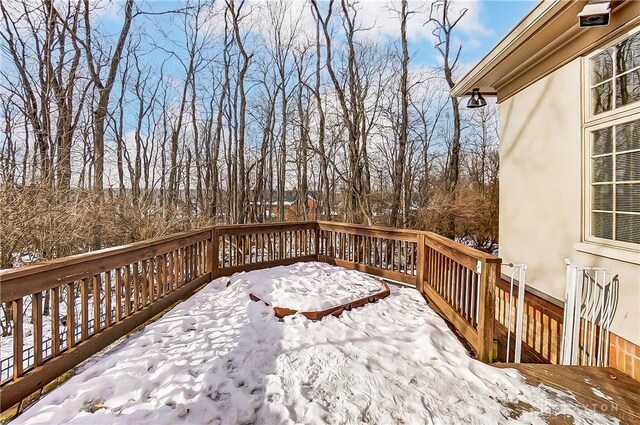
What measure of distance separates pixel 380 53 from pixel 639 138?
44.3 feet

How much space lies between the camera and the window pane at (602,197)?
9.20ft

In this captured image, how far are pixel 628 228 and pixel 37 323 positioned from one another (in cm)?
458

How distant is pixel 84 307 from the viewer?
2.58 metres

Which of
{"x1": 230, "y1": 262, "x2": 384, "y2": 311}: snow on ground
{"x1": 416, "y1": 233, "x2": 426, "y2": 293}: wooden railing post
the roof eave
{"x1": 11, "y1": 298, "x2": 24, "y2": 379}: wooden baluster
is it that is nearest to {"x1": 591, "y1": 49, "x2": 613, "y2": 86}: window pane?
the roof eave

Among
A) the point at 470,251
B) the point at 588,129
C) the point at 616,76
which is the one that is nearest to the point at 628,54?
the point at 616,76

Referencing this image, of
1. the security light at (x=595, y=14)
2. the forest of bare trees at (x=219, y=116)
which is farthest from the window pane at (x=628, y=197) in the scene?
the forest of bare trees at (x=219, y=116)

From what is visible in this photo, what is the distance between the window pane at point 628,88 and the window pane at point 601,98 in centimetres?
9

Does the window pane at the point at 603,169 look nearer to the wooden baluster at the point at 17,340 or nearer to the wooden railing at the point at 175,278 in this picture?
the wooden railing at the point at 175,278

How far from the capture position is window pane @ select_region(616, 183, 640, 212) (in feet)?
8.39

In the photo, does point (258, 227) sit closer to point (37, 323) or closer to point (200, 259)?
point (200, 259)

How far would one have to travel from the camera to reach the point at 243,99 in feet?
44.5

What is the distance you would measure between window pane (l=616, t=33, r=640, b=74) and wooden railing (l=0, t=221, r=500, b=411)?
198cm

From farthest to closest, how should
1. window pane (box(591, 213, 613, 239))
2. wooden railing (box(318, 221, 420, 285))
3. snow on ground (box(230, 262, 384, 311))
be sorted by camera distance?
wooden railing (box(318, 221, 420, 285)), snow on ground (box(230, 262, 384, 311)), window pane (box(591, 213, 613, 239))

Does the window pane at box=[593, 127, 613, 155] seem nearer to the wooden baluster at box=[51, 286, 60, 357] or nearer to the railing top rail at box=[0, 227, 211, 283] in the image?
the railing top rail at box=[0, 227, 211, 283]
